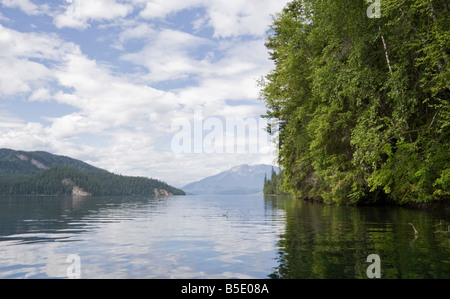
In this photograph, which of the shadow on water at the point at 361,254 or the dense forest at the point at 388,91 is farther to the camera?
the dense forest at the point at 388,91

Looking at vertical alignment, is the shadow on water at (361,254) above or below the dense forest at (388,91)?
below

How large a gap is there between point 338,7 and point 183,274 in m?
18.9

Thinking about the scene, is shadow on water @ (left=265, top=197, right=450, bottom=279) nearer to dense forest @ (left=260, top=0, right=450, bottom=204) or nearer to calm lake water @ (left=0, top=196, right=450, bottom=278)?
calm lake water @ (left=0, top=196, right=450, bottom=278)

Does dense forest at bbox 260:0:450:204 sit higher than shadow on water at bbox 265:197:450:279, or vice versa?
dense forest at bbox 260:0:450:204

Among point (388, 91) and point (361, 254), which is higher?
point (388, 91)

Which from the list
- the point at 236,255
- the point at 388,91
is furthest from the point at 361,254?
the point at 388,91

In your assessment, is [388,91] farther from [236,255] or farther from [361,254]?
[236,255]

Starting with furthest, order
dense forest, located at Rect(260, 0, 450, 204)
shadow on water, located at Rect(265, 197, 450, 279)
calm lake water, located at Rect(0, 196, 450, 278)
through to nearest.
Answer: dense forest, located at Rect(260, 0, 450, 204) → calm lake water, located at Rect(0, 196, 450, 278) → shadow on water, located at Rect(265, 197, 450, 279)

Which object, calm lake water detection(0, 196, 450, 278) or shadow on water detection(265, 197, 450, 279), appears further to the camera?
calm lake water detection(0, 196, 450, 278)

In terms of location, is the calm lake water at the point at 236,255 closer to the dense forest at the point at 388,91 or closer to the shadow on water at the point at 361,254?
the shadow on water at the point at 361,254

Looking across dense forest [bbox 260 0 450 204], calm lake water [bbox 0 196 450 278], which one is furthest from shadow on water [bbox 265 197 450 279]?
dense forest [bbox 260 0 450 204]

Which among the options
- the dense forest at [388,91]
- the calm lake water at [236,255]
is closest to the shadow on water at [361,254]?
the calm lake water at [236,255]

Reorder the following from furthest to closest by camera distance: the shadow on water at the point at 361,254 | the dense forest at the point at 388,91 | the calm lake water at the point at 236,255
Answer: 1. the dense forest at the point at 388,91
2. the calm lake water at the point at 236,255
3. the shadow on water at the point at 361,254
